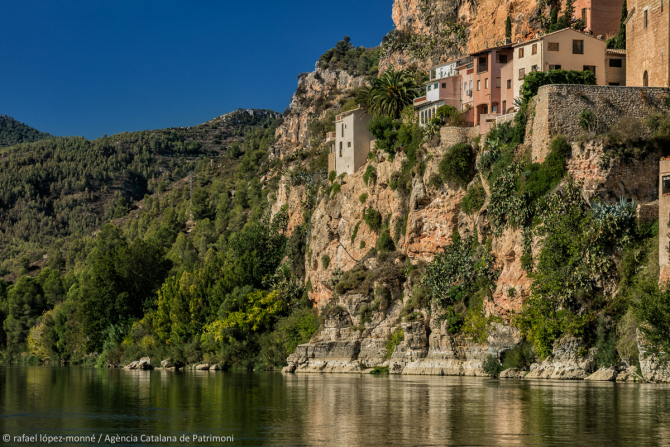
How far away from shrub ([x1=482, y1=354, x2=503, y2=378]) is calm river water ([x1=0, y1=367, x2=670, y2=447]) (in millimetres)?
3855

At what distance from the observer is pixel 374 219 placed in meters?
78.2

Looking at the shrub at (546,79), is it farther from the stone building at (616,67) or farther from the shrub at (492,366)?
the shrub at (492,366)

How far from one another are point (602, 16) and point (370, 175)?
26380 millimetres

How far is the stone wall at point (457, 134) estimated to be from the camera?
70.1m

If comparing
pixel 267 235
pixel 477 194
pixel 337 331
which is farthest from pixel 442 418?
pixel 267 235

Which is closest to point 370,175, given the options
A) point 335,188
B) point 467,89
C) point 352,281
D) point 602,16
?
point 335,188

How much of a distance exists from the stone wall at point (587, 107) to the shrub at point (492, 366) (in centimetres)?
1420

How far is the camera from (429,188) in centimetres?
7088

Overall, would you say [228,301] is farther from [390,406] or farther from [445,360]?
[390,406]

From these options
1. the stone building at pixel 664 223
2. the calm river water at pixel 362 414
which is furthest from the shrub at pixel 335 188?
the stone building at pixel 664 223

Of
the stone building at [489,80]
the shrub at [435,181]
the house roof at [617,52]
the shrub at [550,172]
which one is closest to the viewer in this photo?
the shrub at [550,172]

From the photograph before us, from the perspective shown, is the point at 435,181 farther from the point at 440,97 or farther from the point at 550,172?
the point at 550,172

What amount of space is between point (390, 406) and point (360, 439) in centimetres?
1011

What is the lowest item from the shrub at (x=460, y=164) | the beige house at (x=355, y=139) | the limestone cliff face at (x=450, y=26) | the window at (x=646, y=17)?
the shrub at (x=460, y=164)
